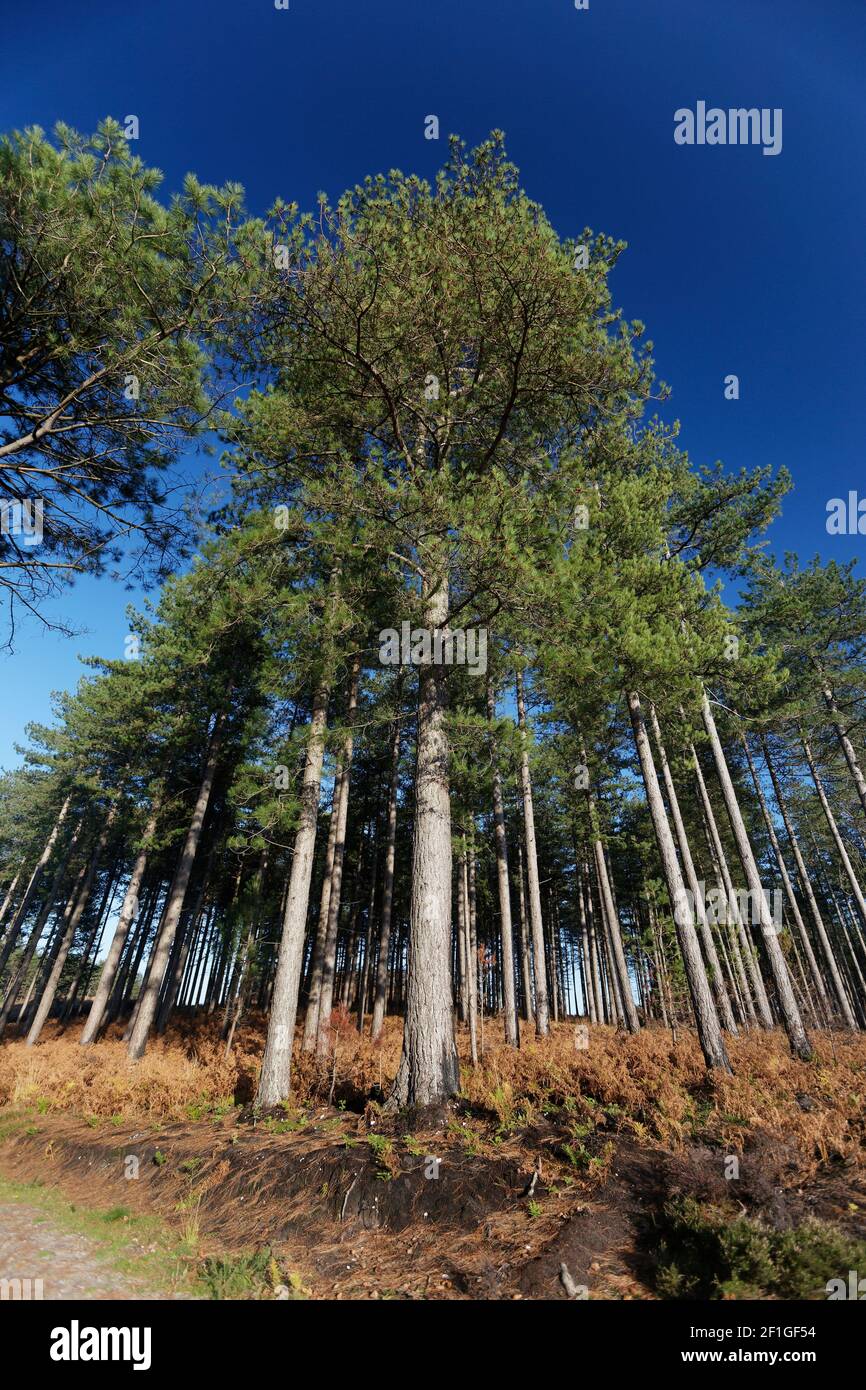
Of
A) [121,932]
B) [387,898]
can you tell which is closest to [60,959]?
[121,932]

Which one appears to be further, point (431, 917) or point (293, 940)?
point (293, 940)

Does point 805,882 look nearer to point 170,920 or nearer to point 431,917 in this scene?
point 431,917

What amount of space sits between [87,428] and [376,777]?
16922 mm

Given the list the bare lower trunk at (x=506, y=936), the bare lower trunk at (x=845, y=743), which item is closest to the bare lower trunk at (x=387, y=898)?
the bare lower trunk at (x=506, y=936)

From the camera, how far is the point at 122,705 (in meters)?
18.4

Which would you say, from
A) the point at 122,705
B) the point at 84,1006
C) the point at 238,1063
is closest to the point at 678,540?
the point at 238,1063

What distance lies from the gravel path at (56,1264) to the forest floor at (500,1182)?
0.32 m

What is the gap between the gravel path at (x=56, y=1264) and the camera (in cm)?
434

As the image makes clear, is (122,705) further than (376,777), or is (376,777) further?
(376,777)

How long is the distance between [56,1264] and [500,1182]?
415 centimetres

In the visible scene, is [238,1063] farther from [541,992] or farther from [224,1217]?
[541,992]

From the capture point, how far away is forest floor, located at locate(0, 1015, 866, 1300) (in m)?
4.02

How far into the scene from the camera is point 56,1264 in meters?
4.90

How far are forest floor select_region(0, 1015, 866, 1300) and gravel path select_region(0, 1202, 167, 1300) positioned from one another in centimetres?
32
